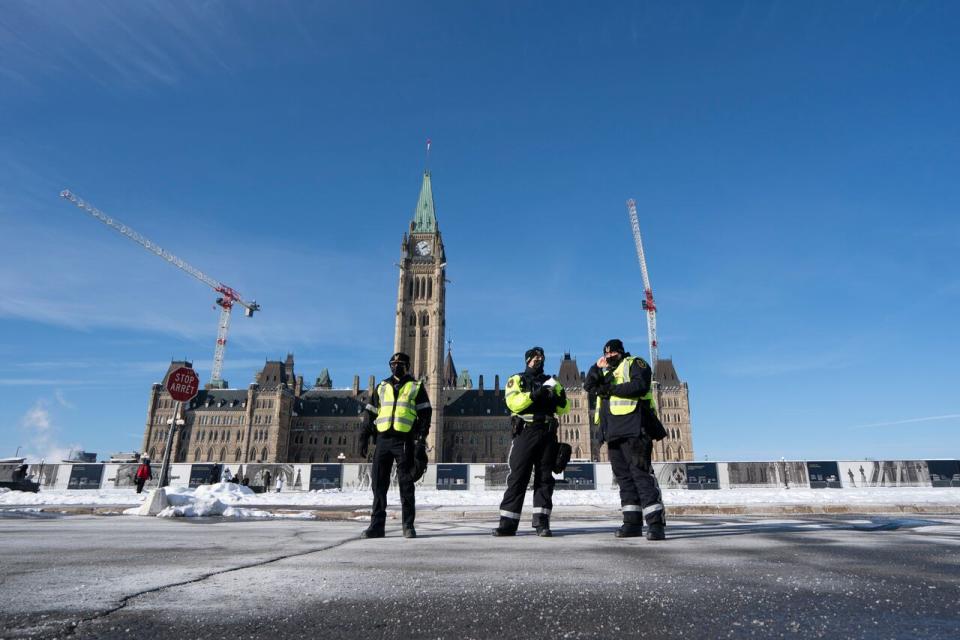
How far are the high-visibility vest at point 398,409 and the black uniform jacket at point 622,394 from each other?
5.99 ft

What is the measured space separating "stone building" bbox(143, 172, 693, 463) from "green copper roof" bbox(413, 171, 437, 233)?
1007 centimetres

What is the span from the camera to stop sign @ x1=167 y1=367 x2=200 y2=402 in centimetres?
1132

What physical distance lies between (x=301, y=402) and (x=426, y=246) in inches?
1582

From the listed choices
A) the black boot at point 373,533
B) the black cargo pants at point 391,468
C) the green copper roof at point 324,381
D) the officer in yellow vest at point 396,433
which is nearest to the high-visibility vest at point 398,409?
the officer in yellow vest at point 396,433

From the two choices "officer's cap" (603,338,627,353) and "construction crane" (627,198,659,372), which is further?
"construction crane" (627,198,659,372)

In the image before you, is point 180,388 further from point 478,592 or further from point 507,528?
point 478,592

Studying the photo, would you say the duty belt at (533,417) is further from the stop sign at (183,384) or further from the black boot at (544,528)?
the stop sign at (183,384)

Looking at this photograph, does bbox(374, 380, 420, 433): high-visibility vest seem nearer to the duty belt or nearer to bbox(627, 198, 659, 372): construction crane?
the duty belt

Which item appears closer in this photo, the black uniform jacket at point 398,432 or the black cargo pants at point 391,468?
the black cargo pants at point 391,468

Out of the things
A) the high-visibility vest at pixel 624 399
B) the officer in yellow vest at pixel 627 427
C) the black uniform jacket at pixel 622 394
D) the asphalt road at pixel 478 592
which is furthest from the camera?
the high-visibility vest at pixel 624 399

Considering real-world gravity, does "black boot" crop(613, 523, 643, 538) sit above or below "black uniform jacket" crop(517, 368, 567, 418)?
below

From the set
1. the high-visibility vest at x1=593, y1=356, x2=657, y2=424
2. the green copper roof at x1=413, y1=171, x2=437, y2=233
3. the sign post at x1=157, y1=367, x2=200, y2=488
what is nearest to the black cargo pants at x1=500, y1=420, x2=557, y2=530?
the high-visibility vest at x1=593, y1=356, x2=657, y2=424

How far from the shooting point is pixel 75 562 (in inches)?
110

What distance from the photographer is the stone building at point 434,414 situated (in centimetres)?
9250
